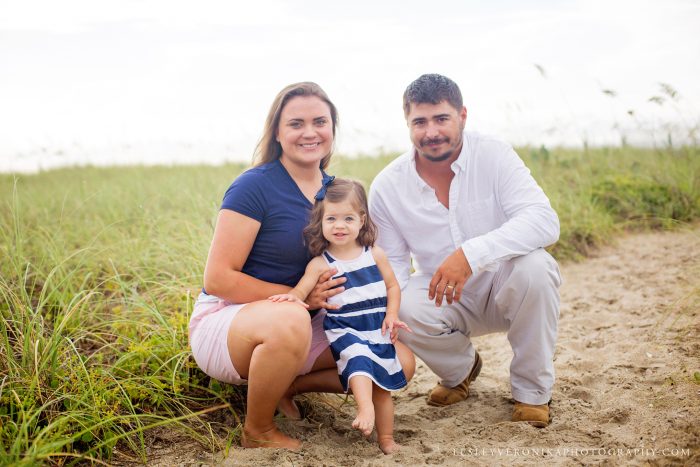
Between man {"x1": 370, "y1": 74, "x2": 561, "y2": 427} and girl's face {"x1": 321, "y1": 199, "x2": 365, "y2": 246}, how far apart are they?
0.52 meters

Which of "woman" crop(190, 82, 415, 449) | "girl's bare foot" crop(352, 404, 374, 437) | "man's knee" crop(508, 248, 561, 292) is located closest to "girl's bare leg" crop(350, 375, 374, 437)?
"girl's bare foot" crop(352, 404, 374, 437)

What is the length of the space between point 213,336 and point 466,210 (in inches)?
59.7

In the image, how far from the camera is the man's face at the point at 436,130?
3.12m

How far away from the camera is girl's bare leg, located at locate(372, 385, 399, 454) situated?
2.55 meters

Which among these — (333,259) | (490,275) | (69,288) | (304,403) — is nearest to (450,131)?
(490,275)

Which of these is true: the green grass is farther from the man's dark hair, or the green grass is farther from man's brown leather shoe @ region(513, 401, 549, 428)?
the man's dark hair

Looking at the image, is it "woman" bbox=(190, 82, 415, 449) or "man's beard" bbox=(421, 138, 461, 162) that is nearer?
"woman" bbox=(190, 82, 415, 449)

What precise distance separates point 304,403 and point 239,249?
3.21 ft

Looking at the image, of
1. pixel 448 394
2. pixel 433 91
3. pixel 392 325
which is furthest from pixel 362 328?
pixel 433 91

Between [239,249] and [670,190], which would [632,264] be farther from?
[239,249]

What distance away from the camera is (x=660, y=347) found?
3.35m

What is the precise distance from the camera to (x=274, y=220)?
269 cm

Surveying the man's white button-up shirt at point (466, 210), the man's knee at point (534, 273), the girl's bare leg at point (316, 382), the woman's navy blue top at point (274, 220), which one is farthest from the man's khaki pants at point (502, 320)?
the woman's navy blue top at point (274, 220)

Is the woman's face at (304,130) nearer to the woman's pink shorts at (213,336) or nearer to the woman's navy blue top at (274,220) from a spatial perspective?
the woman's navy blue top at (274,220)
